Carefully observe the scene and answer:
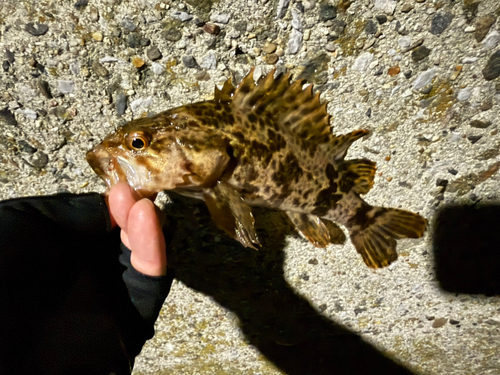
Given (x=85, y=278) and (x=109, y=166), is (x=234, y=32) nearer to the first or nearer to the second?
(x=109, y=166)

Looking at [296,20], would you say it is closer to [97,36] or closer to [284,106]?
[284,106]

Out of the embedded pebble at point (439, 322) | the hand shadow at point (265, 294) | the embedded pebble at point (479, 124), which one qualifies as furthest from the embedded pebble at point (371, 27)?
the embedded pebble at point (439, 322)

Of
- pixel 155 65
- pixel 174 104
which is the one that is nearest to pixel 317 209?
pixel 174 104

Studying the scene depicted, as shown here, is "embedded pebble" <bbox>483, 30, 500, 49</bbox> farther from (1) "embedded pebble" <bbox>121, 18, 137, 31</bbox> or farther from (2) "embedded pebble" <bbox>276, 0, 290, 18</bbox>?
(1) "embedded pebble" <bbox>121, 18, 137, 31</bbox>

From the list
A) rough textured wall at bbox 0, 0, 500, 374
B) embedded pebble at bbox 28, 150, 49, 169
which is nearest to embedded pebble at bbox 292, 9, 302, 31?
rough textured wall at bbox 0, 0, 500, 374

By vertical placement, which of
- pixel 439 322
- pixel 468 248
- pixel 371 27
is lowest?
pixel 439 322

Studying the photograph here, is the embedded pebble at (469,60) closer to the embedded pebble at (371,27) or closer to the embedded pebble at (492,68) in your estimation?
the embedded pebble at (492,68)

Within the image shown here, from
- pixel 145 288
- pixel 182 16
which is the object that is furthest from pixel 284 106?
pixel 145 288
